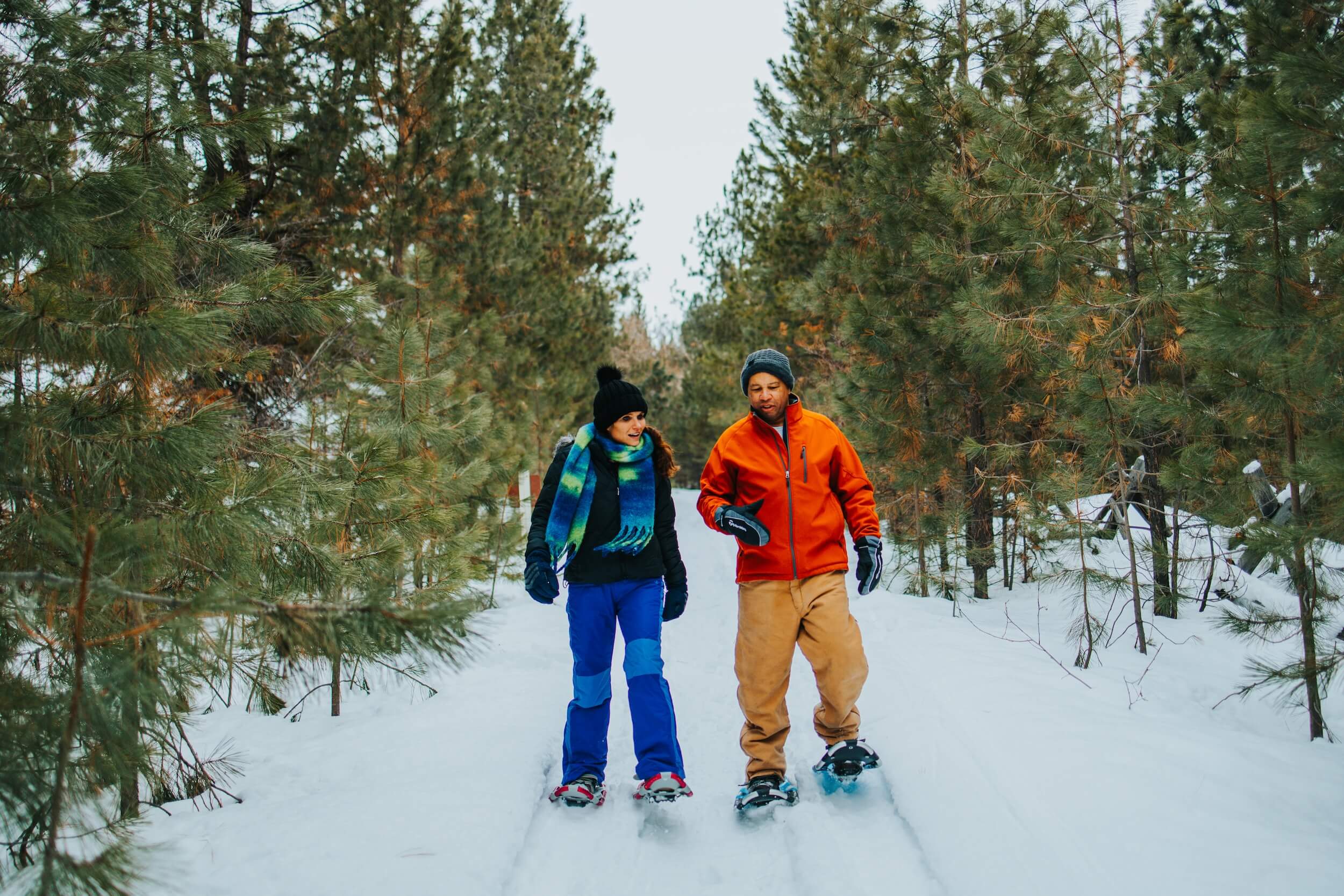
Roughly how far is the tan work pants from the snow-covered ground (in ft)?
1.02

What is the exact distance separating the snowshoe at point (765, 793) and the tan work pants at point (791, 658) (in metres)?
0.04

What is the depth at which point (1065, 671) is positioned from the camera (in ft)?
18.1

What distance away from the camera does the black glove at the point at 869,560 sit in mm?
3803

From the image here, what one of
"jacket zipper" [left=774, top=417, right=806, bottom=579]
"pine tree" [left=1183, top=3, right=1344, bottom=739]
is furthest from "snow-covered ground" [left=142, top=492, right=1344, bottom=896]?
"jacket zipper" [left=774, top=417, right=806, bottom=579]

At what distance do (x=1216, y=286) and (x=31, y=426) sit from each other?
18.1ft

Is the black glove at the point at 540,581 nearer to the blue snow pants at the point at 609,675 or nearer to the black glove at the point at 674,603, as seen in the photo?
the blue snow pants at the point at 609,675

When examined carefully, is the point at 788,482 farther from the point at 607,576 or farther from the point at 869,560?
the point at 607,576

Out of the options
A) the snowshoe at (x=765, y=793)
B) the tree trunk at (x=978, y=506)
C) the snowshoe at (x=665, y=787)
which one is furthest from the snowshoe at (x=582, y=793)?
the tree trunk at (x=978, y=506)

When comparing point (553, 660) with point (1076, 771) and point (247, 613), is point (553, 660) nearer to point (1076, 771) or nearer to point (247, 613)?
point (1076, 771)

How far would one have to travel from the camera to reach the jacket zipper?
383cm

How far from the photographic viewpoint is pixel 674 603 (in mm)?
4008

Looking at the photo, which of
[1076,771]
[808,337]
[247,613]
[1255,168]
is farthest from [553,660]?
[808,337]

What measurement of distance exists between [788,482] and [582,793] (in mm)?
1746

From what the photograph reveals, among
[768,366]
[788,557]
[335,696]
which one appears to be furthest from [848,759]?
[335,696]
